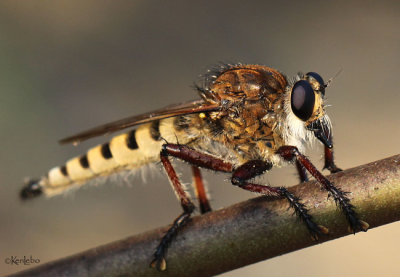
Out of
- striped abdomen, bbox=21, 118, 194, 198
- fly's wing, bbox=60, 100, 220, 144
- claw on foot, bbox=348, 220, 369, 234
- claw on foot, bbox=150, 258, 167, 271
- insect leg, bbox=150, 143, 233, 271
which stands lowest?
claw on foot, bbox=348, 220, 369, 234

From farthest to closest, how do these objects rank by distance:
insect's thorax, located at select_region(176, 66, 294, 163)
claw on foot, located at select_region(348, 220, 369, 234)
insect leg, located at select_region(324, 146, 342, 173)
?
insect's thorax, located at select_region(176, 66, 294, 163) < insect leg, located at select_region(324, 146, 342, 173) < claw on foot, located at select_region(348, 220, 369, 234)

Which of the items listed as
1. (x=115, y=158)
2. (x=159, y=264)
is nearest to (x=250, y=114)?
(x=115, y=158)

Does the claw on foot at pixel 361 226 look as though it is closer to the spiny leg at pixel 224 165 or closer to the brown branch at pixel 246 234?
the brown branch at pixel 246 234

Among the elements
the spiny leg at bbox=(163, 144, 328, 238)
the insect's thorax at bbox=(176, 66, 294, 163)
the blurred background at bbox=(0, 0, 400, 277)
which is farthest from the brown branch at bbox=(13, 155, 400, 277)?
the blurred background at bbox=(0, 0, 400, 277)

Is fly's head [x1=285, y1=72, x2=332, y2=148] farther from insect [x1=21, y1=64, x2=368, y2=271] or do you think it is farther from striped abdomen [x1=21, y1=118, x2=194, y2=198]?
striped abdomen [x1=21, y1=118, x2=194, y2=198]

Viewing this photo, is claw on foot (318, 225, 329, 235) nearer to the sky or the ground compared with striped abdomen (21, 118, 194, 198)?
nearer to the ground

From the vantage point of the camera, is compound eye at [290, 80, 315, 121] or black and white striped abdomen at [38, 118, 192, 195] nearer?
compound eye at [290, 80, 315, 121]

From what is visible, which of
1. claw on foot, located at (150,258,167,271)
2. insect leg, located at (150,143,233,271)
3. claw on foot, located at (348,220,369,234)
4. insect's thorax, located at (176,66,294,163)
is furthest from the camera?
insect's thorax, located at (176,66,294,163)

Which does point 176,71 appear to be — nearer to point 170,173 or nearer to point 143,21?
point 143,21

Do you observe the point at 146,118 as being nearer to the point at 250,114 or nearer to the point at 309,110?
the point at 250,114
